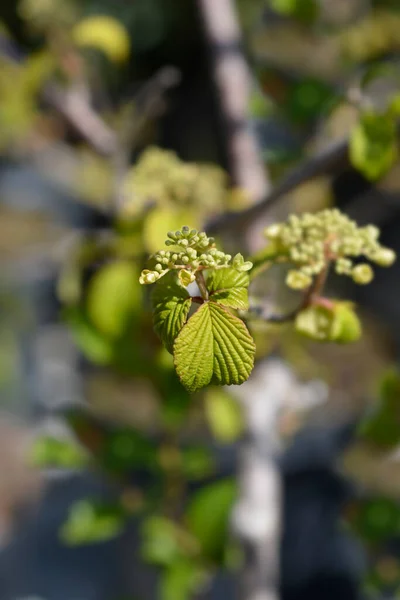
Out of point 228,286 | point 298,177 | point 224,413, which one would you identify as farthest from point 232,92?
point 228,286

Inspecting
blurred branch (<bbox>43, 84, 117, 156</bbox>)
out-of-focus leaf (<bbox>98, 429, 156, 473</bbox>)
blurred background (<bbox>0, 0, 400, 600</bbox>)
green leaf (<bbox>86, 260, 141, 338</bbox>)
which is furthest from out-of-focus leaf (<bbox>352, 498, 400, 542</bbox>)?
blurred branch (<bbox>43, 84, 117, 156</bbox>)

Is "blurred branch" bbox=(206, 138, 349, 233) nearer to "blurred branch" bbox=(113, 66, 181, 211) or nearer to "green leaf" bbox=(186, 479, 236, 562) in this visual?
"blurred branch" bbox=(113, 66, 181, 211)

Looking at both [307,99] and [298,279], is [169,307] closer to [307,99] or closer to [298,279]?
[298,279]

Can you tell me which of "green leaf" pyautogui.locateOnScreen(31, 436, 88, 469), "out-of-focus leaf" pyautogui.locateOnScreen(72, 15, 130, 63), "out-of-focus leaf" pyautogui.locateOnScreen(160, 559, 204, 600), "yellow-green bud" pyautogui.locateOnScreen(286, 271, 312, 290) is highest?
"out-of-focus leaf" pyautogui.locateOnScreen(72, 15, 130, 63)

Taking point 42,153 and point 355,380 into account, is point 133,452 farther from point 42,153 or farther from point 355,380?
point 355,380

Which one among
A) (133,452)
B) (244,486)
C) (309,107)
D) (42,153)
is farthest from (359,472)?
(42,153)

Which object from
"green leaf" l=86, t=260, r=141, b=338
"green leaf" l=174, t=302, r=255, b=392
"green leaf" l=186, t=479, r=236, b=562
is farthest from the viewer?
"green leaf" l=186, t=479, r=236, b=562

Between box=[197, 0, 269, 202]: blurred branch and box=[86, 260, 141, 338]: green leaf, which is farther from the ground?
box=[197, 0, 269, 202]: blurred branch
